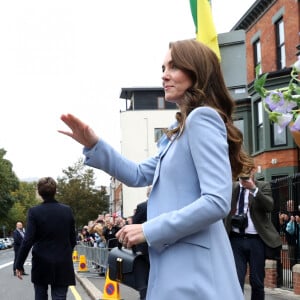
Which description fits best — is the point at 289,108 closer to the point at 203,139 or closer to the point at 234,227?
the point at 203,139

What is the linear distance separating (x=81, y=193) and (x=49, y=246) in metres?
61.3

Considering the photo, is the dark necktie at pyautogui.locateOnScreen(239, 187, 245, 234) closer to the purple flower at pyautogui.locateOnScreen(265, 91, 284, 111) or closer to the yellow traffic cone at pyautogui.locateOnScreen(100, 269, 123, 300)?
the purple flower at pyautogui.locateOnScreen(265, 91, 284, 111)

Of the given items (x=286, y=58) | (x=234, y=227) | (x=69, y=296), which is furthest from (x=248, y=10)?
(x=234, y=227)

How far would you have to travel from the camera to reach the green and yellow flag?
5910 millimetres

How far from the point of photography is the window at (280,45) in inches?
952

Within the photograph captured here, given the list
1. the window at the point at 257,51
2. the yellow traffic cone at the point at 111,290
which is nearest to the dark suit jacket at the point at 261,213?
the yellow traffic cone at the point at 111,290

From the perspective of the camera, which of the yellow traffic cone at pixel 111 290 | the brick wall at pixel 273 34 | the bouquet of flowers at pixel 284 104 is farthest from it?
the brick wall at pixel 273 34

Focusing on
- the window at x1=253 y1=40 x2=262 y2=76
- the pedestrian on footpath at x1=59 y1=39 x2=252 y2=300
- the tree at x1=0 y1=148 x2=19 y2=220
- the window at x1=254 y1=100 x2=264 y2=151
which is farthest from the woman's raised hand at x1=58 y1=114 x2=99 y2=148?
the tree at x1=0 y1=148 x2=19 y2=220

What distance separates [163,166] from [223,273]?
48 centimetres

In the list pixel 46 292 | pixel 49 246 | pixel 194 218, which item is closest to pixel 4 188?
pixel 46 292

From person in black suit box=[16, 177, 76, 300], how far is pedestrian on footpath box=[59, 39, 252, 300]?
14.1 ft

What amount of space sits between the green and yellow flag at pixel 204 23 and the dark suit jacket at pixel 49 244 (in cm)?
248

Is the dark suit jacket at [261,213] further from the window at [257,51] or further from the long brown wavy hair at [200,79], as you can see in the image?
the window at [257,51]

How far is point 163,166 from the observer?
252 cm
